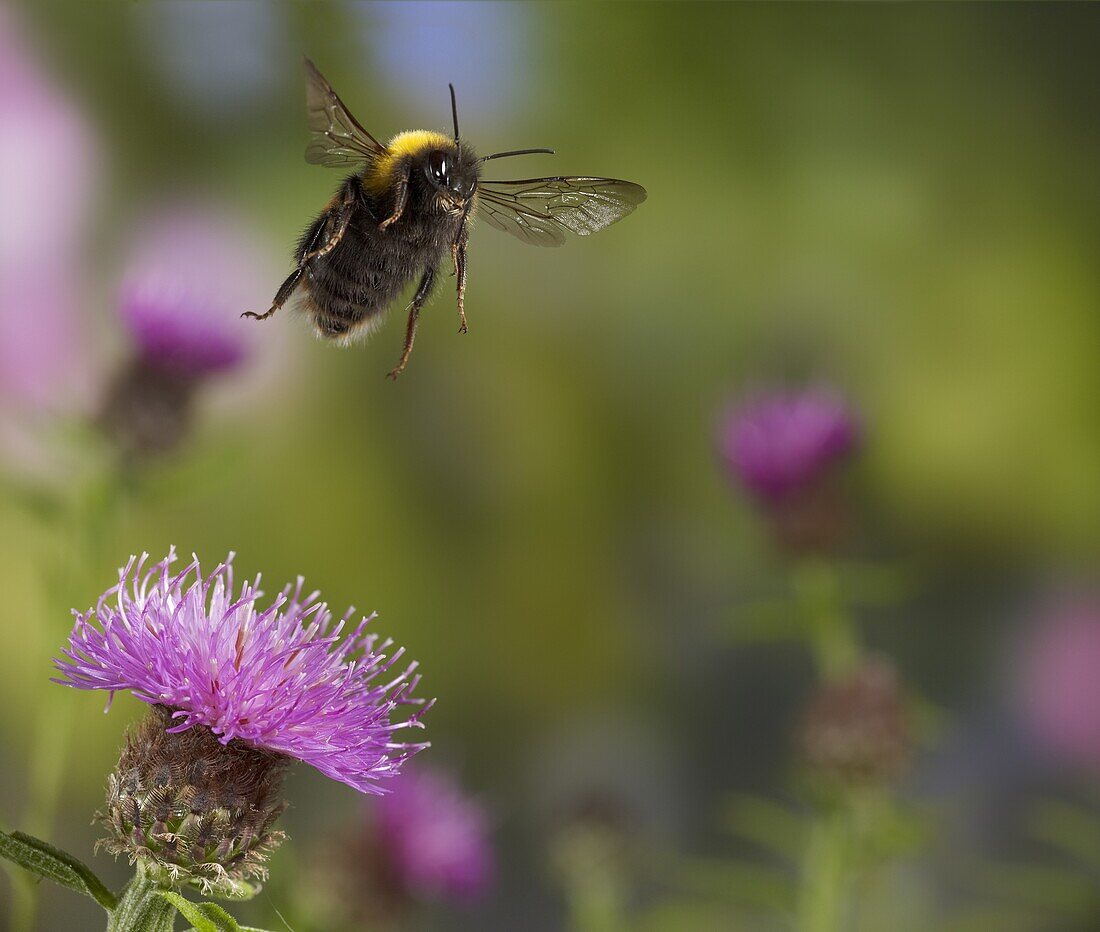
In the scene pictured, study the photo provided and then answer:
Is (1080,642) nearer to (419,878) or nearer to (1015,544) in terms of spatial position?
(1015,544)

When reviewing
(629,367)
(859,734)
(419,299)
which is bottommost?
(859,734)

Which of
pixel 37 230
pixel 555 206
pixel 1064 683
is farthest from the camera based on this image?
pixel 1064 683

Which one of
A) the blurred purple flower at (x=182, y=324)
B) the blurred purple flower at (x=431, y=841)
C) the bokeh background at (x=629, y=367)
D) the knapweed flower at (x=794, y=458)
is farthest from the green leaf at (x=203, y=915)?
Answer: the bokeh background at (x=629, y=367)

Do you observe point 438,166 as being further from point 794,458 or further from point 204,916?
point 794,458

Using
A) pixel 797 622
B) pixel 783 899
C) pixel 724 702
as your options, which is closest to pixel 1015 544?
pixel 724 702

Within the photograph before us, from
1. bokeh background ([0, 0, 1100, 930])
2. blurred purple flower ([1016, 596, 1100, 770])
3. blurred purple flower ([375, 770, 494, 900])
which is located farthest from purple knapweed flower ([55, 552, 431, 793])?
blurred purple flower ([1016, 596, 1100, 770])

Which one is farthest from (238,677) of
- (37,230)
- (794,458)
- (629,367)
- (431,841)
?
(629,367)

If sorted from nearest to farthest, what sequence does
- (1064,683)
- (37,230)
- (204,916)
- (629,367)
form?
1. (204,916)
2. (37,230)
3. (1064,683)
4. (629,367)

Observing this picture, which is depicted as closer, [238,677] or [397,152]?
[238,677]

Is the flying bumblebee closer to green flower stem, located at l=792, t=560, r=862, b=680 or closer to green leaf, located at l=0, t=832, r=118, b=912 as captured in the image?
green leaf, located at l=0, t=832, r=118, b=912
